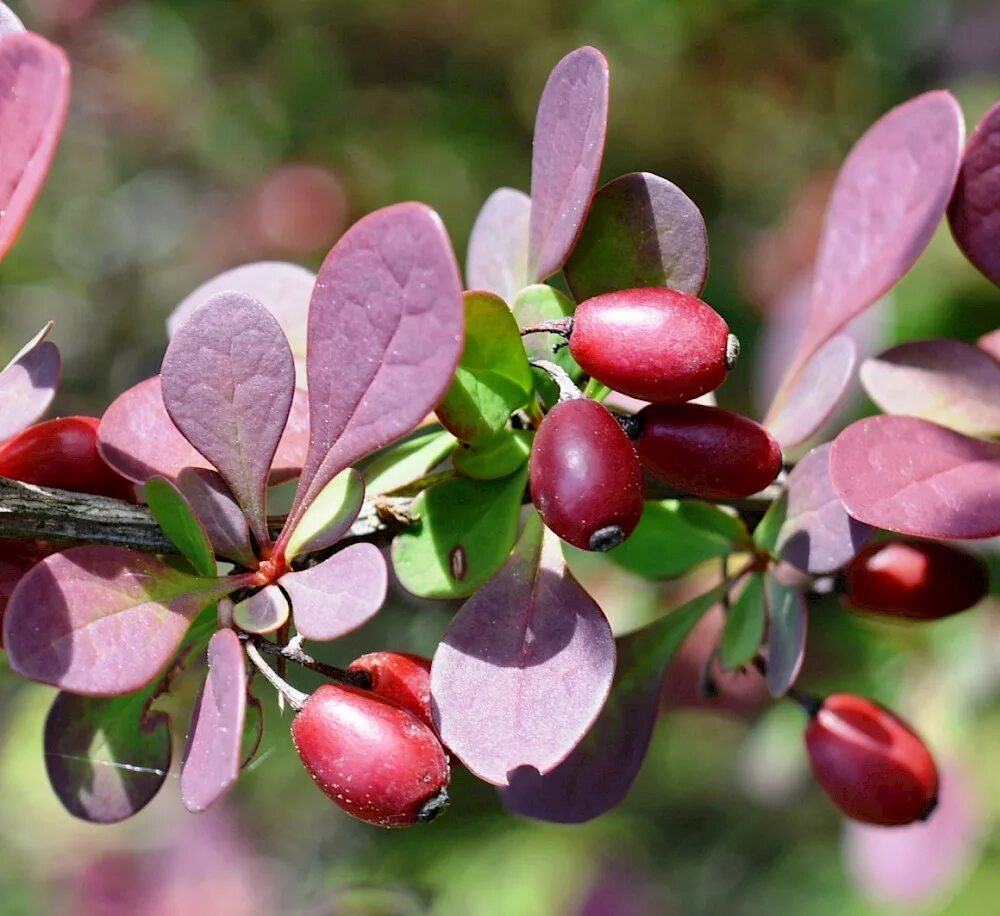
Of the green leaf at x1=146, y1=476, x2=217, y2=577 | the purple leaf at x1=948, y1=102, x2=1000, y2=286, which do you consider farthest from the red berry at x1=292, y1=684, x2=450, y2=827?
the purple leaf at x1=948, y1=102, x2=1000, y2=286

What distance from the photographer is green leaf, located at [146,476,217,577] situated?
26.7 inches

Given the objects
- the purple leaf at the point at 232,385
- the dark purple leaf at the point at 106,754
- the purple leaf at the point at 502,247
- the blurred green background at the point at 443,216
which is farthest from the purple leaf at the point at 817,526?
the blurred green background at the point at 443,216

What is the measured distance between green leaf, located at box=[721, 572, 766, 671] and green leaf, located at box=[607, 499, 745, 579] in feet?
0.15

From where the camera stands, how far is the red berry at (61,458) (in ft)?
2.44

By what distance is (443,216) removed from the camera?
291 cm

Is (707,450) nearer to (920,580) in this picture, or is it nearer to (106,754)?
(920,580)

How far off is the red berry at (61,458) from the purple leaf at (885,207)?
0.60 m

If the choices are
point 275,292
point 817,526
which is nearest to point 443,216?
point 275,292

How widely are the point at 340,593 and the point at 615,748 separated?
0.31 meters

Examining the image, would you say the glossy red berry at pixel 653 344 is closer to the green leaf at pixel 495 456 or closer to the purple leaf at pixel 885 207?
the green leaf at pixel 495 456

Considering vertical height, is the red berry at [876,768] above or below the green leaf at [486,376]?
below

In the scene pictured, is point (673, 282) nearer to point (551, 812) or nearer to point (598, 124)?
point (598, 124)

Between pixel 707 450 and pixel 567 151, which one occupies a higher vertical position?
pixel 567 151

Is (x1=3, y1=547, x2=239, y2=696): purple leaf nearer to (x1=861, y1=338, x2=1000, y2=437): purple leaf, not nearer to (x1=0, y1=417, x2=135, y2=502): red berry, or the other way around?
(x1=0, y1=417, x2=135, y2=502): red berry
